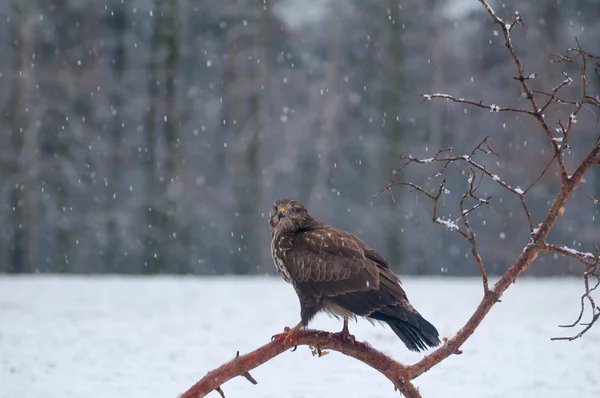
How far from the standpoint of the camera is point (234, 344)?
828 centimetres

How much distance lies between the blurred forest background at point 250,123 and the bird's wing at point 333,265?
45.8ft

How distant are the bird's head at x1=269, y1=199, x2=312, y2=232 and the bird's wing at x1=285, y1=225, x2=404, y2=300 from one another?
235 millimetres

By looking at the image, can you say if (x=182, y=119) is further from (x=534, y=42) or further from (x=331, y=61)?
(x=534, y=42)

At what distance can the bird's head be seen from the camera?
17.3ft

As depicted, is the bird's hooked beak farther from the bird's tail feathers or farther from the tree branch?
the bird's tail feathers

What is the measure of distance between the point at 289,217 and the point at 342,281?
0.78 m

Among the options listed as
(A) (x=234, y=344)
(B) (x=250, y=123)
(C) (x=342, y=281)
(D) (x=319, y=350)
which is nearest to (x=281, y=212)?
(C) (x=342, y=281)

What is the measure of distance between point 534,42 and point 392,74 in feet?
12.8

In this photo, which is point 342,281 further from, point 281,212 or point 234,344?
point 234,344

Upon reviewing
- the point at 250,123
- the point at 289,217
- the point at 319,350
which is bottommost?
the point at 319,350

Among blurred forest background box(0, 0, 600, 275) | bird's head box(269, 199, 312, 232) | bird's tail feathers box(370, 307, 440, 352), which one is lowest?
bird's tail feathers box(370, 307, 440, 352)

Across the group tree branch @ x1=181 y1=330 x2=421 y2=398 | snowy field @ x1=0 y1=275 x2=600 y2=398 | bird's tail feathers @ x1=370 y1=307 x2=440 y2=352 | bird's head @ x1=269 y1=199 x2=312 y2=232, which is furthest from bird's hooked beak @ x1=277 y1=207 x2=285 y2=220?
snowy field @ x1=0 y1=275 x2=600 y2=398

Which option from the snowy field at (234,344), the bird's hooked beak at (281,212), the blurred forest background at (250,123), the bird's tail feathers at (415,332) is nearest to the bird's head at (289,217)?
the bird's hooked beak at (281,212)

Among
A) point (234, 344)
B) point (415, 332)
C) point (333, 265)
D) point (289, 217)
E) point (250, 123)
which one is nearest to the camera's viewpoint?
point (415, 332)
